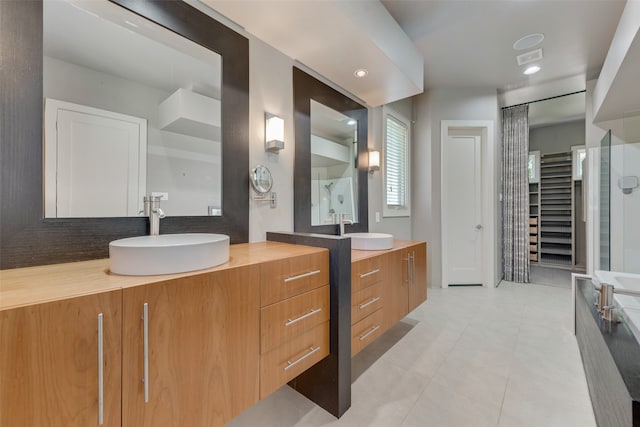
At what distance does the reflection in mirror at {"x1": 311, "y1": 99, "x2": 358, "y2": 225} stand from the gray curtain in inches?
107

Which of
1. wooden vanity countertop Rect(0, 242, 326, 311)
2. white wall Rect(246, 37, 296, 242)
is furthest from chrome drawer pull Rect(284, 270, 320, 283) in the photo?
white wall Rect(246, 37, 296, 242)

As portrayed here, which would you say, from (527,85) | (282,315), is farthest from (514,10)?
(282,315)

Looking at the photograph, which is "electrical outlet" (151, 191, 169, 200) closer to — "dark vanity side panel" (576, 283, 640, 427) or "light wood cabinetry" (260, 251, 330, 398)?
"light wood cabinetry" (260, 251, 330, 398)

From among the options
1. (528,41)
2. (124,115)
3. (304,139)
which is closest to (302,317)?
(124,115)

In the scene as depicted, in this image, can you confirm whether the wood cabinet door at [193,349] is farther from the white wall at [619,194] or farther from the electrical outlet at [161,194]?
the white wall at [619,194]

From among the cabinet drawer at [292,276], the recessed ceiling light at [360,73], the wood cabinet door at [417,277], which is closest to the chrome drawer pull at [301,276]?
the cabinet drawer at [292,276]

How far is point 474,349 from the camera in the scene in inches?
82.1

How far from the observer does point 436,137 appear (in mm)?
3670

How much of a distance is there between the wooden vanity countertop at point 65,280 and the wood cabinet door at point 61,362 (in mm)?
39

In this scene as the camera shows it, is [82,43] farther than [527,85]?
No

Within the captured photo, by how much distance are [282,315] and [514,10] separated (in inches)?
114

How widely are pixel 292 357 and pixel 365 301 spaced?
62 centimetres

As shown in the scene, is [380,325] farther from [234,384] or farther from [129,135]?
[129,135]

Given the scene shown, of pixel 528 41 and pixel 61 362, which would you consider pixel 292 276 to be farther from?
pixel 528 41
